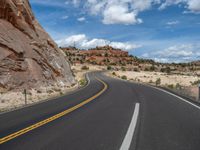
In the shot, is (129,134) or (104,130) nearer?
(129,134)

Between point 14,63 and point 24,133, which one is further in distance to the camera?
point 14,63

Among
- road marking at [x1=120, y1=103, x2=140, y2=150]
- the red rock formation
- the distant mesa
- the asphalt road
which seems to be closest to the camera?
road marking at [x1=120, y1=103, x2=140, y2=150]

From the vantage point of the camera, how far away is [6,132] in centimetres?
737

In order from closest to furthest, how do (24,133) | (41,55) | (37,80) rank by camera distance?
1. (24,133)
2. (37,80)
3. (41,55)

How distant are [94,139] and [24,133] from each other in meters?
2.25

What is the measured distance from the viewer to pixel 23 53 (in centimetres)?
2227

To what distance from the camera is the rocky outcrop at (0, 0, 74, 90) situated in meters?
20.0

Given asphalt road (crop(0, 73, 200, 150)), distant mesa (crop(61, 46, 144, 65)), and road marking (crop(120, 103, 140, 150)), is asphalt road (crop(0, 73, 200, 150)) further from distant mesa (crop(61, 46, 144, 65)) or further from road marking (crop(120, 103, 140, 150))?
distant mesa (crop(61, 46, 144, 65))

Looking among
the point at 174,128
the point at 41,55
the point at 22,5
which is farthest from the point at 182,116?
the point at 22,5

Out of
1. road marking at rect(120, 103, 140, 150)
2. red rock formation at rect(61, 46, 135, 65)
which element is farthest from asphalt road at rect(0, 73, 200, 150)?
red rock formation at rect(61, 46, 135, 65)

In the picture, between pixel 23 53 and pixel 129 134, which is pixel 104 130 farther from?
pixel 23 53

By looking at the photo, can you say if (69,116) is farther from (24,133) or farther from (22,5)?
(22,5)

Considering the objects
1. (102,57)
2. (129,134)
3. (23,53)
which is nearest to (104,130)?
(129,134)

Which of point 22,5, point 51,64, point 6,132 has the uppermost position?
point 22,5
